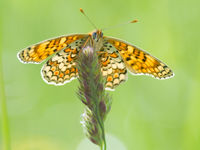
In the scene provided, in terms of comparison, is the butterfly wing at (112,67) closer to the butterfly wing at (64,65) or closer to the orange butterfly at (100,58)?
the orange butterfly at (100,58)

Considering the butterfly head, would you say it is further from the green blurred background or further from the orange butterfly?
the green blurred background

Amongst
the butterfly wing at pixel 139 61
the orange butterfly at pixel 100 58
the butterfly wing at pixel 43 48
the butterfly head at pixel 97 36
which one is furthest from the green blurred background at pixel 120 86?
the butterfly wing at pixel 43 48

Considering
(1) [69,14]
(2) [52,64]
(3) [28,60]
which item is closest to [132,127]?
(2) [52,64]

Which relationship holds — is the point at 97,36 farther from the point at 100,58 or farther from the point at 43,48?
the point at 43,48

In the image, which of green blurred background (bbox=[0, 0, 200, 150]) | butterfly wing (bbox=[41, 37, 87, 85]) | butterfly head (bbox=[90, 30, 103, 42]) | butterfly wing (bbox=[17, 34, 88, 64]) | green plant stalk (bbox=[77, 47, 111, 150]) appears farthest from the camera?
green blurred background (bbox=[0, 0, 200, 150])

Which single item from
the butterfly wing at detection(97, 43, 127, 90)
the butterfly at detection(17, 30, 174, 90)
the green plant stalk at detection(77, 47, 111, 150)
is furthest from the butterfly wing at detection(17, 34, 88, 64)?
the green plant stalk at detection(77, 47, 111, 150)

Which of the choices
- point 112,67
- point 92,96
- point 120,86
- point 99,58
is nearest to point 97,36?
point 99,58

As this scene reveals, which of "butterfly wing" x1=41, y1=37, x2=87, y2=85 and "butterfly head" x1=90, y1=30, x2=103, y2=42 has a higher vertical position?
"butterfly head" x1=90, y1=30, x2=103, y2=42
